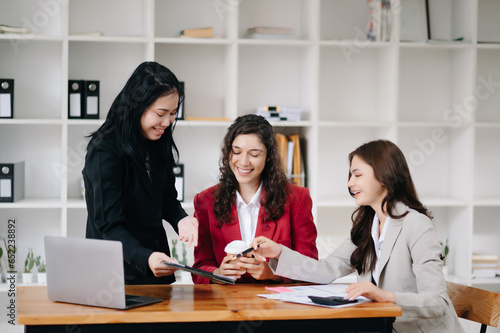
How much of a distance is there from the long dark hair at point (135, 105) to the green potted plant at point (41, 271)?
1854mm

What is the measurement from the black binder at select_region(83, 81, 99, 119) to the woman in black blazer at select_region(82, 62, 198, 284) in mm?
1552

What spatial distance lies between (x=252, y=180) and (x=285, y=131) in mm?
1684

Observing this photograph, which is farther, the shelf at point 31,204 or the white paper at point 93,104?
the white paper at point 93,104

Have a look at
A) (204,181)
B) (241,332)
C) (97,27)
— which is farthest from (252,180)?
(97,27)

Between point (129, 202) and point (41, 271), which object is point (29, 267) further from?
point (129, 202)

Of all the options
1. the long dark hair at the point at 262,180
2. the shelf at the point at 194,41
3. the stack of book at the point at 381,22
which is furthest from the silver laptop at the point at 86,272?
the stack of book at the point at 381,22

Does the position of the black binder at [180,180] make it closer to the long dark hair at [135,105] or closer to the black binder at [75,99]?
the black binder at [75,99]

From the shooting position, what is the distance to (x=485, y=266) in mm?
4172

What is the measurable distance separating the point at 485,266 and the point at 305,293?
2.52m

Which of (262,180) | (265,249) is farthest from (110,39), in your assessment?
(265,249)

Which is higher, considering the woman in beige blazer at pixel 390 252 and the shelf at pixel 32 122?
the shelf at pixel 32 122

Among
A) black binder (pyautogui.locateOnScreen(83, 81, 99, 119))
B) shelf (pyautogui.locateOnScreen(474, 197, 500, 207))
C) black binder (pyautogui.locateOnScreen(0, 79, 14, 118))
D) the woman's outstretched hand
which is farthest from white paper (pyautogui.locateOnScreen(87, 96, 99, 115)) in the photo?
shelf (pyautogui.locateOnScreen(474, 197, 500, 207))

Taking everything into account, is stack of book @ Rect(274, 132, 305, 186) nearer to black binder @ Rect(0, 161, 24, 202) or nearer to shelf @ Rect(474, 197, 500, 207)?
shelf @ Rect(474, 197, 500, 207)

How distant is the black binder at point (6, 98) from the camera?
3.71 meters
